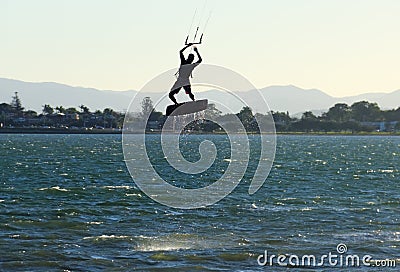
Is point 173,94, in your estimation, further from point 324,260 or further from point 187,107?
point 324,260

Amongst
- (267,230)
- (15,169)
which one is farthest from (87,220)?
(15,169)

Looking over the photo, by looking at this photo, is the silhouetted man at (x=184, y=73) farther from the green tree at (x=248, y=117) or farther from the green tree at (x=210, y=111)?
the green tree at (x=248, y=117)

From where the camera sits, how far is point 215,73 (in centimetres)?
1600

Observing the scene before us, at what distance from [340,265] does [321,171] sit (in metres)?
48.3

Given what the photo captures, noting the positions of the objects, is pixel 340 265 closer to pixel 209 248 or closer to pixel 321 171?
pixel 209 248

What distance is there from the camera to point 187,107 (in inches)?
569

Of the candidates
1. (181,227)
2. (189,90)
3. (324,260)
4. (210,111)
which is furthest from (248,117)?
(189,90)

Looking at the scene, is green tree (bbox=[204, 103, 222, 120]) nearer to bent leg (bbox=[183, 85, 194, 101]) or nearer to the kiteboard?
the kiteboard

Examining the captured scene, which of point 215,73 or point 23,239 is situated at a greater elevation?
point 215,73

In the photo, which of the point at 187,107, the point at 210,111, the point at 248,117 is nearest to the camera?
the point at 187,107

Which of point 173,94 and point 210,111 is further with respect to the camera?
point 210,111

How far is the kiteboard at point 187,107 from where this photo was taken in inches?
562

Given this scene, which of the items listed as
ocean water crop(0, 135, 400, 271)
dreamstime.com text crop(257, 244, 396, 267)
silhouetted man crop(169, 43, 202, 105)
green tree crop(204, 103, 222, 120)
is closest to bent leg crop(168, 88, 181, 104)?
silhouetted man crop(169, 43, 202, 105)

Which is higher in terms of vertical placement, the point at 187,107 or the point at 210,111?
the point at 210,111
